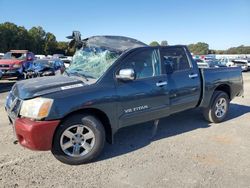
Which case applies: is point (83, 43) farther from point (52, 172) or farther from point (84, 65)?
point (52, 172)

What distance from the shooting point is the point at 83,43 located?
5.42 meters

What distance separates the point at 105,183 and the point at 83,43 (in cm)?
281

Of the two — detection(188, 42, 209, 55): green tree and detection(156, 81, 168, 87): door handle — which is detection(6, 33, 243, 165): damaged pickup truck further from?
detection(188, 42, 209, 55): green tree

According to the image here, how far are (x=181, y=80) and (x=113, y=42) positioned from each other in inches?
58.8

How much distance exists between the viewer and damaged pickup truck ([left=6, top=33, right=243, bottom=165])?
3900 mm

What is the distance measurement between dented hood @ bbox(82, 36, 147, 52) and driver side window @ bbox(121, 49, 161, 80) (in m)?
0.25

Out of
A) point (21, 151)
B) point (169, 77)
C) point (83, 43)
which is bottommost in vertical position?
point (21, 151)

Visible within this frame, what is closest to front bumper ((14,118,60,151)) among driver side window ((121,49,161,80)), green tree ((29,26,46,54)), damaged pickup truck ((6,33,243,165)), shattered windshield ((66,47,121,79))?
damaged pickup truck ((6,33,243,165))

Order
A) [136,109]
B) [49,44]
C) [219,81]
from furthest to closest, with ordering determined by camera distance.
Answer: [49,44] → [219,81] → [136,109]

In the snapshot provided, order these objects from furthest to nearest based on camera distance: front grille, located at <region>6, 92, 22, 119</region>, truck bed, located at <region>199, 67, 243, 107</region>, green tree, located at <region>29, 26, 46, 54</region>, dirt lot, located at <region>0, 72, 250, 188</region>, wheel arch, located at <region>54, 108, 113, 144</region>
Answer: green tree, located at <region>29, 26, 46, 54</region> < truck bed, located at <region>199, 67, 243, 107</region> < wheel arch, located at <region>54, 108, 113, 144</region> < front grille, located at <region>6, 92, 22, 119</region> < dirt lot, located at <region>0, 72, 250, 188</region>

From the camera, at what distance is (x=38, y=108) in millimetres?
3807

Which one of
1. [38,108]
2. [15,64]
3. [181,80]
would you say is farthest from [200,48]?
[38,108]

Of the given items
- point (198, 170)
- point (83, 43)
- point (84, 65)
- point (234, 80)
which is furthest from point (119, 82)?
point (234, 80)

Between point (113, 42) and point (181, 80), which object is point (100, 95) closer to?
point (113, 42)
